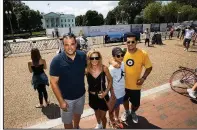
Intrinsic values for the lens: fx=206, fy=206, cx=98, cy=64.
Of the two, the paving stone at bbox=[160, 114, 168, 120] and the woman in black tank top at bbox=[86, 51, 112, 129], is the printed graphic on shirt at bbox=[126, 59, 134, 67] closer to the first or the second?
the woman in black tank top at bbox=[86, 51, 112, 129]

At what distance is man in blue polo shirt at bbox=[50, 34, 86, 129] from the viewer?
329 cm

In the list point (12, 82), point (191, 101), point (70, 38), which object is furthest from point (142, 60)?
point (12, 82)

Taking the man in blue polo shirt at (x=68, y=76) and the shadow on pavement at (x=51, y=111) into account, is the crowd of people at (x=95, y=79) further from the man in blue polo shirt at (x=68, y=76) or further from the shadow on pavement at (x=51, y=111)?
the shadow on pavement at (x=51, y=111)

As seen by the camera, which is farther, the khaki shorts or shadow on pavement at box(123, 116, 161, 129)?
shadow on pavement at box(123, 116, 161, 129)

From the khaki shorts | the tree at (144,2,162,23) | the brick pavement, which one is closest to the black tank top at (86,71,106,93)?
the khaki shorts

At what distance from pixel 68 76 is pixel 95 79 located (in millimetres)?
546

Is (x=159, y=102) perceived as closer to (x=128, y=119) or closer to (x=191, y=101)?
(x=191, y=101)

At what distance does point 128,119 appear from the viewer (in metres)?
4.91

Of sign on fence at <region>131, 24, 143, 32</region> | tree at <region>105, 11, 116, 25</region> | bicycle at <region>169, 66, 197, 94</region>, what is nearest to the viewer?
bicycle at <region>169, 66, 197, 94</region>

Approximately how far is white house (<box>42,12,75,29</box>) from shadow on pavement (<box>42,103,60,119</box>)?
11564 cm

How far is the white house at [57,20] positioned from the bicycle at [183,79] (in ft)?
379

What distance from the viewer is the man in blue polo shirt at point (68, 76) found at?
3293 mm

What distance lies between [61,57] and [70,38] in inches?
13.4

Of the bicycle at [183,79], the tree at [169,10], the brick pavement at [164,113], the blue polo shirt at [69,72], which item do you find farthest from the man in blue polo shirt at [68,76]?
the tree at [169,10]
